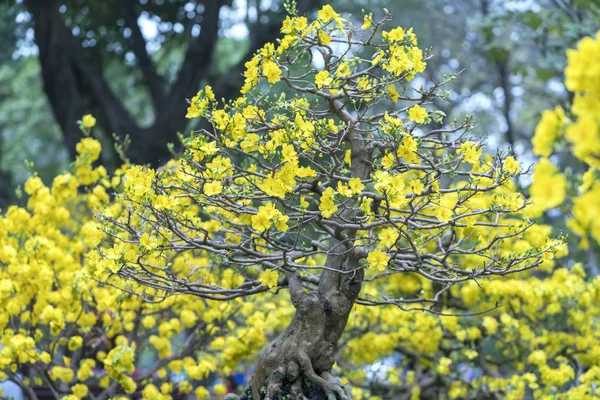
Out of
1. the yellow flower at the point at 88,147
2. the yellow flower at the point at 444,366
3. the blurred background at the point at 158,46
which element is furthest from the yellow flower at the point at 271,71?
the blurred background at the point at 158,46

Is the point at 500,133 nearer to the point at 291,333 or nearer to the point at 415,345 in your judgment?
the point at 415,345

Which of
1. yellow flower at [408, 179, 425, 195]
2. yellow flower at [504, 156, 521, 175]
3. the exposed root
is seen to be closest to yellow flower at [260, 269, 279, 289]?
the exposed root

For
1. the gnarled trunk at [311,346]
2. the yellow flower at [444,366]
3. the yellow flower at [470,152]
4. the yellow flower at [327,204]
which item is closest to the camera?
the yellow flower at [327,204]

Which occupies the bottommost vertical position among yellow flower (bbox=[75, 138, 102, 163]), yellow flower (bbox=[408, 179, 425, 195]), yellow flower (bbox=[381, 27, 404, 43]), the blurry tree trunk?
yellow flower (bbox=[408, 179, 425, 195])

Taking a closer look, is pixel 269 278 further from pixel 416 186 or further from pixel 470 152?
pixel 470 152

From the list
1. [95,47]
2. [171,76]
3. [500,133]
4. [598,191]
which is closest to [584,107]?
[598,191]

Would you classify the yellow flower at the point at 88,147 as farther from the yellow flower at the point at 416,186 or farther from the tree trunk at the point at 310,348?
the yellow flower at the point at 416,186

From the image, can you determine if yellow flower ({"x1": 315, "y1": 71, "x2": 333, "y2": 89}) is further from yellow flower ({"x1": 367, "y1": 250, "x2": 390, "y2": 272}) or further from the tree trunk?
the tree trunk

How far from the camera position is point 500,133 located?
68.9 feet

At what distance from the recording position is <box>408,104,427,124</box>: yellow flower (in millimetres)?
3350

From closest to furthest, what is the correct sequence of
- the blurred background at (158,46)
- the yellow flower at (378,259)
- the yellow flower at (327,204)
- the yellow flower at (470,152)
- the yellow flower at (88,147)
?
1. the yellow flower at (327,204)
2. the yellow flower at (378,259)
3. the yellow flower at (470,152)
4. the yellow flower at (88,147)
5. the blurred background at (158,46)

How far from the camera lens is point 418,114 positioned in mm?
3361

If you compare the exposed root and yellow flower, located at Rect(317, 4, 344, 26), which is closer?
yellow flower, located at Rect(317, 4, 344, 26)

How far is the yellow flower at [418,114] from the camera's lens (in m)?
3.35
